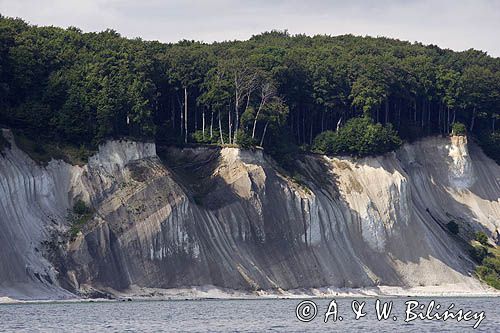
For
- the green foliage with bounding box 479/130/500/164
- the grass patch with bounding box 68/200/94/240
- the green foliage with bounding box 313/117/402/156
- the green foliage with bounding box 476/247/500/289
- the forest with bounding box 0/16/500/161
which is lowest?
the green foliage with bounding box 476/247/500/289

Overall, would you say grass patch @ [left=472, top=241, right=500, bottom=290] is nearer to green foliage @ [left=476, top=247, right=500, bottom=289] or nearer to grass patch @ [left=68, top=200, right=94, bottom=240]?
green foliage @ [left=476, top=247, right=500, bottom=289]

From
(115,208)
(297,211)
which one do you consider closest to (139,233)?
(115,208)

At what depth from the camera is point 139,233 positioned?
103 m

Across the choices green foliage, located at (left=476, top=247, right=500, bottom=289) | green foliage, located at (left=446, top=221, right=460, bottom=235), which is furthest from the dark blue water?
green foliage, located at (left=446, top=221, right=460, bottom=235)

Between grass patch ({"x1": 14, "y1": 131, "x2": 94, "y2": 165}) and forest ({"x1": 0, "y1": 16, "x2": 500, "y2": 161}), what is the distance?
26.3 inches

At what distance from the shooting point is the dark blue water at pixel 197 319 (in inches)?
2800

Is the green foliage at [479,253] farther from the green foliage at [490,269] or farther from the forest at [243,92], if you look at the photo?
the forest at [243,92]

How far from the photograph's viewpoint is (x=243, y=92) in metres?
116

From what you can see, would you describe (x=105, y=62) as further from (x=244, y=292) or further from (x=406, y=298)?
(x=406, y=298)

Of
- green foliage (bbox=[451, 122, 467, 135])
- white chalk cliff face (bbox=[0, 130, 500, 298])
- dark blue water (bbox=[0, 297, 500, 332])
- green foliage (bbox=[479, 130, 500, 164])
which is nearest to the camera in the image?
dark blue water (bbox=[0, 297, 500, 332])

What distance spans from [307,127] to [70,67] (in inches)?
1025

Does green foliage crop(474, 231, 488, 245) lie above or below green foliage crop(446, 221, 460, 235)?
below

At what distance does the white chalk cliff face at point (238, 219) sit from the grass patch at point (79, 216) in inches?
19.5

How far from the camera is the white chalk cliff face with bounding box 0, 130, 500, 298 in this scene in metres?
98.3
